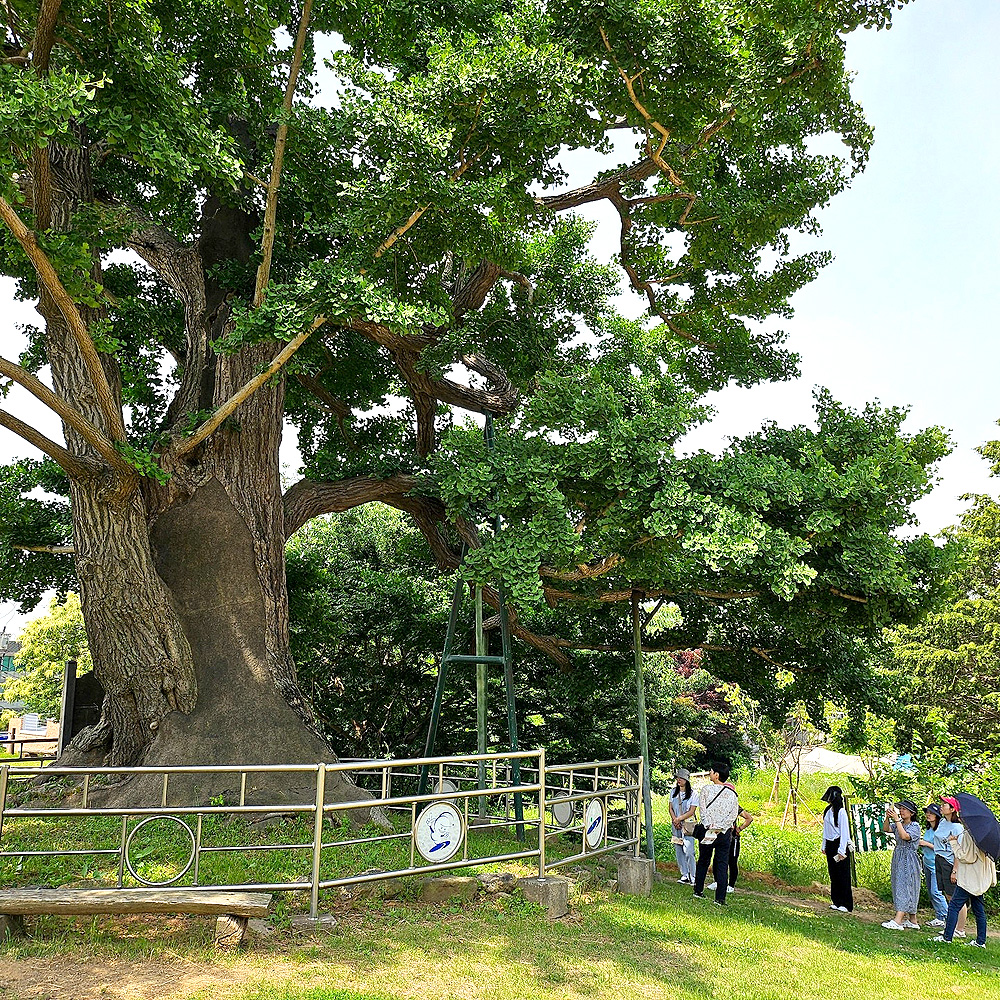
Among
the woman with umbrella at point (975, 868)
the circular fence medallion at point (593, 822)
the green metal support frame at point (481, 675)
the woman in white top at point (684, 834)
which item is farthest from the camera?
the green metal support frame at point (481, 675)

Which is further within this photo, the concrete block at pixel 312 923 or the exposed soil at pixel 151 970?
the concrete block at pixel 312 923

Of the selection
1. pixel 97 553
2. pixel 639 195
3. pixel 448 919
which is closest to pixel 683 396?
pixel 639 195

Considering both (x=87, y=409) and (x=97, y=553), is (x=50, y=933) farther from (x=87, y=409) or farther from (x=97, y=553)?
(x=87, y=409)

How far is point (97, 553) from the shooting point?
948 cm

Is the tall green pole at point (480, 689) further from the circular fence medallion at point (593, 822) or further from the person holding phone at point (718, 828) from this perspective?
the person holding phone at point (718, 828)

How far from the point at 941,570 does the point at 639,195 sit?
6.79 metres

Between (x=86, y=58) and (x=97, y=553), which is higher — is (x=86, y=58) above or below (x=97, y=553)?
above

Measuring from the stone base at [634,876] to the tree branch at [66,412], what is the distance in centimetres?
695

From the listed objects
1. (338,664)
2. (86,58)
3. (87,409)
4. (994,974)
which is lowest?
(994,974)

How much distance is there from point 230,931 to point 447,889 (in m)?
2.11

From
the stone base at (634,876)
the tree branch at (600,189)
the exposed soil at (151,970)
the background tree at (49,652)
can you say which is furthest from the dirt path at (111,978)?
the background tree at (49,652)

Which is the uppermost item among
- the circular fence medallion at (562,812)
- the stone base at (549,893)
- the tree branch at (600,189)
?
the tree branch at (600,189)

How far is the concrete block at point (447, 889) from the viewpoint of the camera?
23.1ft

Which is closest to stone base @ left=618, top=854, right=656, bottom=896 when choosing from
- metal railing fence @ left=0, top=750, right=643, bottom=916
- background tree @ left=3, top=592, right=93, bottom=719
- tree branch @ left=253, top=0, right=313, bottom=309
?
metal railing fence @ left=0, top=750, right=643, bottom=916
